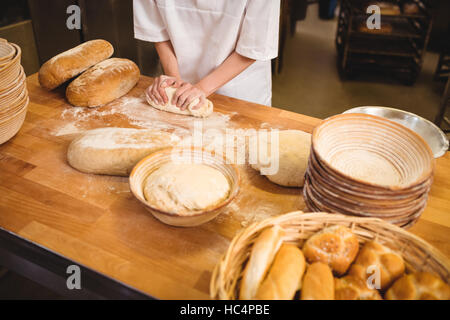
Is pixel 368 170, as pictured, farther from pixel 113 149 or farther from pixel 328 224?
pixel 113 149

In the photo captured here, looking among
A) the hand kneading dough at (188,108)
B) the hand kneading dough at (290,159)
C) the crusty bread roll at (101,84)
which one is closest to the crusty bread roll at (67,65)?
the crusty bread roll at (101,84)

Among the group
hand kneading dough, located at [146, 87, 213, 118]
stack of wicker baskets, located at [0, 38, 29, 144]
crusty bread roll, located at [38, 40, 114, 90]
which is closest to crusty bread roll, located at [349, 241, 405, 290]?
hand kneading dough, located at [146, 87, 213, 118]

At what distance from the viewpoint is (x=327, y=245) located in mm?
933

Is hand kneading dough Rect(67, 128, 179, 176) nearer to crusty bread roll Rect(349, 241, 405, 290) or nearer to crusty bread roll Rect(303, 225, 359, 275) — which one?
crusty bread roll Rect(303, 225, 359, 275)

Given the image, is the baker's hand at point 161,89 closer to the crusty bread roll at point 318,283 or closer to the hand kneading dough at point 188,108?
the hand kneading dough at point 188,108

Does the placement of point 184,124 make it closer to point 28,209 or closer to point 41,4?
point 28,209

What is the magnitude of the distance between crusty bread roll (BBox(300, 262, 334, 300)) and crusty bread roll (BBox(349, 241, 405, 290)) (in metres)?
0.09

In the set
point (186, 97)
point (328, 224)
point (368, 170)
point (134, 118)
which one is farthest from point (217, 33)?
point (328, 224)

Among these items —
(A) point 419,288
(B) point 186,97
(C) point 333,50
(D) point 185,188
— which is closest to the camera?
(A) point 419,288

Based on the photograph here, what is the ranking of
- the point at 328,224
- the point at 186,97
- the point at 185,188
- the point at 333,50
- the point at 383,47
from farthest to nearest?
1. the point at 333,50
2. the point at 383,47
3. the point at 186,97
4. the point at 185,188
5. the point at 328,224

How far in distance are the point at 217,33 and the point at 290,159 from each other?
3.00ft

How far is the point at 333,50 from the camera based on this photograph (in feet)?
19.1

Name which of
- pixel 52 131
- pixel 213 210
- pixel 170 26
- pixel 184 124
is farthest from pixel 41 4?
Result: pixel 213 210

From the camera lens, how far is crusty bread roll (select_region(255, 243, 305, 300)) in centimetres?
82
